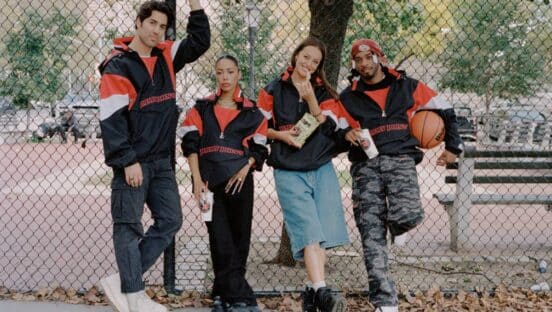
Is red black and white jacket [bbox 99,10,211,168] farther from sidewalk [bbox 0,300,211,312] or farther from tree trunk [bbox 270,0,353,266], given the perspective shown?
tree trunk [bbox 270,0,353,266]

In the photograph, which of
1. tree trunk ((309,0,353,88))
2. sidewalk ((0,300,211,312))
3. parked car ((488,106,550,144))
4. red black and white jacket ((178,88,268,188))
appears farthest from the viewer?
parked car ((488,106,550,144))

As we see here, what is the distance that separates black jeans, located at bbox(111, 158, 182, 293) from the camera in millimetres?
3998

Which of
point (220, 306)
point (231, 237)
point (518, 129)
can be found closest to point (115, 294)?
point (220, 306)

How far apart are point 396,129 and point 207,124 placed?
4.09 feet

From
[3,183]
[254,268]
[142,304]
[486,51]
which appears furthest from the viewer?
[486,51]

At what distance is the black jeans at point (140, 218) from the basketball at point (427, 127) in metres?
1.63

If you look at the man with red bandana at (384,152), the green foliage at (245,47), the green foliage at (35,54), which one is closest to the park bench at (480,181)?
the man with red bandana at (384,152)

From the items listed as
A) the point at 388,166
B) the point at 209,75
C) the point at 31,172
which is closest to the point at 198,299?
the point at 388,166

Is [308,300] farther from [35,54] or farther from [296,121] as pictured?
[35,54]

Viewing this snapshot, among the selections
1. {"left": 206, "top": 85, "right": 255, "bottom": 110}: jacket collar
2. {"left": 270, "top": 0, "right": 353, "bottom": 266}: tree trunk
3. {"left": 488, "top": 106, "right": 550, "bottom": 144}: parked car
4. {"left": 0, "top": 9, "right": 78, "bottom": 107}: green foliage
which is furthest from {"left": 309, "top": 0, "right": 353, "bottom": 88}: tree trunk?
{"left": 0, "top": 9, "right": 78, "bottom": 107}: green foliage

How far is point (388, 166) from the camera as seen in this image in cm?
437

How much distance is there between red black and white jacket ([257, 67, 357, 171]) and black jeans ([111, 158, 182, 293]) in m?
0.73

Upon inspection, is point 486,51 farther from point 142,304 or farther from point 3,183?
point 142,304

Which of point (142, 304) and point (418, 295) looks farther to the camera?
point (418, 295)
